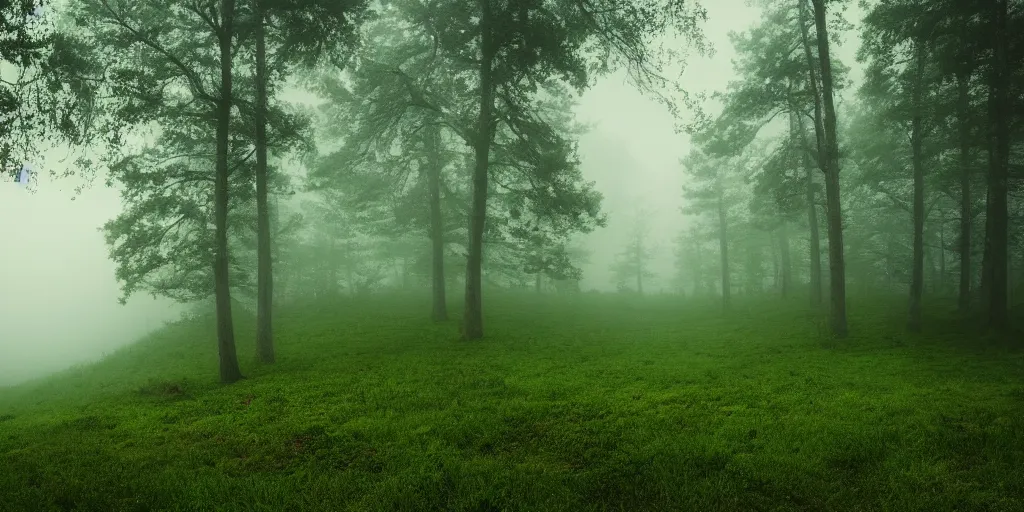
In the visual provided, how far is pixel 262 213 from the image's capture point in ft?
41.7

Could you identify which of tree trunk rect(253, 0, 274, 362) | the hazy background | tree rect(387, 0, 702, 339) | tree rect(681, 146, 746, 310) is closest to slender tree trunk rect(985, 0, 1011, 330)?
the hazy background

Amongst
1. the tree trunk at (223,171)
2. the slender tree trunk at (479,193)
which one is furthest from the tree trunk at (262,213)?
the slender tree trunk at (479,193)

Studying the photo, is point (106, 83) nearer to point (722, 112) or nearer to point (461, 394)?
point (461, 394)

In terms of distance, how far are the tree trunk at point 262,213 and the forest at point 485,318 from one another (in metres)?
0.08


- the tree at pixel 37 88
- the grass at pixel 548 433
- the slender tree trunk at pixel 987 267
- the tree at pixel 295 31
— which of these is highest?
the tree at pixel 295 31

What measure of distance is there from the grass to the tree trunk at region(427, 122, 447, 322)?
20.2 ft

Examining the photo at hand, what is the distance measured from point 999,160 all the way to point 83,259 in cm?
16559

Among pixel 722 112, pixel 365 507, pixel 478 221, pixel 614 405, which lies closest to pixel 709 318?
pixel 722 112

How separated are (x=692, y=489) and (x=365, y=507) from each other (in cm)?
347

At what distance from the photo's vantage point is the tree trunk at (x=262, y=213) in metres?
11.2

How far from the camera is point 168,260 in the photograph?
1164 centimetres

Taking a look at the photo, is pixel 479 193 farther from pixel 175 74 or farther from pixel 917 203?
pixel 917 203

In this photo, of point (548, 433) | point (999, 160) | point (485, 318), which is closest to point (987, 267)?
point (999, 160)

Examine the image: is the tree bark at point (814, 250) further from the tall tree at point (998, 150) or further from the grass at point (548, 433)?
the grass at point (548, 433)
